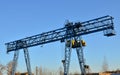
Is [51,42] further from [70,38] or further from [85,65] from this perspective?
[85,65]

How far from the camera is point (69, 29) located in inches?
1729

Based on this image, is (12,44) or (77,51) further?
(12,44)

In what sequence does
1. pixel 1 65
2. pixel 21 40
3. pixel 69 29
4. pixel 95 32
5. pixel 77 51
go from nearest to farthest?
pixel 95 32 → pixel 69 29 → pixel 77 51 → pixel 21 40 → pixel 1 65

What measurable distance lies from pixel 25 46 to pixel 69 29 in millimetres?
9579

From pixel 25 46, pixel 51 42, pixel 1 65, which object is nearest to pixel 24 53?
pixel 25 46

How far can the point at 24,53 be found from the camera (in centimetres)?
5203

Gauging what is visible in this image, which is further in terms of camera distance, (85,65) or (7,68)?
(7,68)

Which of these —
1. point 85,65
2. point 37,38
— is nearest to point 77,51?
point 85,65

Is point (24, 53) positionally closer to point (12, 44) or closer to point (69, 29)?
point (12, 44)

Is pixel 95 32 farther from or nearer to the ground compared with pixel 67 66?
farther from the ground

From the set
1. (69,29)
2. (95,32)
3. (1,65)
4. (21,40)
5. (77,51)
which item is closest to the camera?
(95,32)

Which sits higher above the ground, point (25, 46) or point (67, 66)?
point (25, 46)

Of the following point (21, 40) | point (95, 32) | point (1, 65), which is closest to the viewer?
point (95, 32)

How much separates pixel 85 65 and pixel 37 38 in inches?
336
